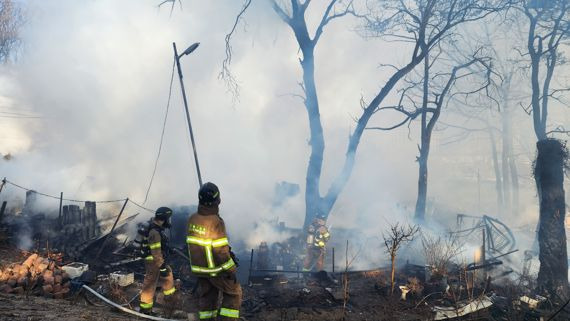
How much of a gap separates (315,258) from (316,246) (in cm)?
40

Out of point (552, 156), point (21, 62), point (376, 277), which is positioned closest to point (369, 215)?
point (376, 277)

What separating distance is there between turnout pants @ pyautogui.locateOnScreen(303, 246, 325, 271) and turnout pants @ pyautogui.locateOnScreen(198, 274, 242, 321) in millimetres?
6064

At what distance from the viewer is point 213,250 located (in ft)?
14.0

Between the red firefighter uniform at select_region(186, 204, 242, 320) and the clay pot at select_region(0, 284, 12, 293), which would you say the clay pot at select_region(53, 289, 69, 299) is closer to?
the clay pot at select_region(0, 284, 12, 293)

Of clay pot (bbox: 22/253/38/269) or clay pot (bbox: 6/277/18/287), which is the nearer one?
clay pot (bbox: 6/277/18/287)

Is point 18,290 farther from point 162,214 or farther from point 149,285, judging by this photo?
point 162,214

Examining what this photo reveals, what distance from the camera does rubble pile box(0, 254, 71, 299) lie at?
21.4ft

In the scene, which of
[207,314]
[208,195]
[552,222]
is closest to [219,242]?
[208,195]

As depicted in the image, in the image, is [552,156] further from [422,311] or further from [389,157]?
[389,157]

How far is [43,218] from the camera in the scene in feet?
35.4

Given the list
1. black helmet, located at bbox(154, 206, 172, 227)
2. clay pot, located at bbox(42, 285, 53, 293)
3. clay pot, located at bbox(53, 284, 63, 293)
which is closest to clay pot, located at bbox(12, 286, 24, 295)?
clay pot, located at bbox(42, 285, 53, 293)

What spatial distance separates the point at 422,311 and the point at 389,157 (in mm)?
26935

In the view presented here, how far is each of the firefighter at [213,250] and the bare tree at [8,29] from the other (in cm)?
3361

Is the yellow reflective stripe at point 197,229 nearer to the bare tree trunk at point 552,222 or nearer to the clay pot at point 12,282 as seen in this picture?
the clay pot at point 12,282
